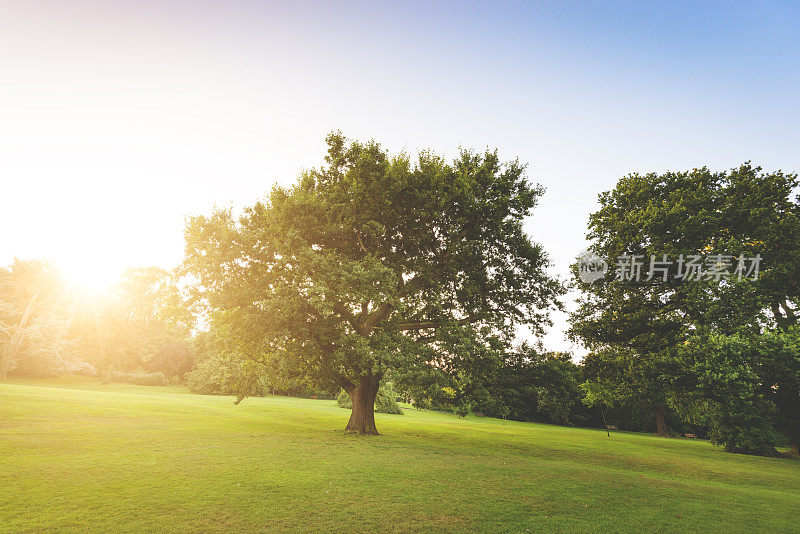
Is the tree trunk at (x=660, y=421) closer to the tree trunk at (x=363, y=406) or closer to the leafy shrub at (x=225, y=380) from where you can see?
the tree trunk at (x=363, y=406)

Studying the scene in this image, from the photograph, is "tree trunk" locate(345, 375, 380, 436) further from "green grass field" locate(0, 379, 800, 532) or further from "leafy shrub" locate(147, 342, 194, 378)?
"leafy shrub" locate(147, 342, 194, 378)

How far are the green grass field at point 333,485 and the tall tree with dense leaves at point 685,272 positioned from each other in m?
7.36

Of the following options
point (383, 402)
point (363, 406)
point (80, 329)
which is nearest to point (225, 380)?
point (363, 406)

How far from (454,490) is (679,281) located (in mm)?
Answer: 23309

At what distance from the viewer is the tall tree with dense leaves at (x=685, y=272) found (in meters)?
24.2

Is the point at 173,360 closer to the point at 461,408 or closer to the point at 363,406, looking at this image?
the point at 461,408

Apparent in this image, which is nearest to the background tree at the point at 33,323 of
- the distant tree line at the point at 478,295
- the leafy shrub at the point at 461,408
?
the distant tree line at the point at 478,295

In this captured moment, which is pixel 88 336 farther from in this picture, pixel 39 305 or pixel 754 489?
pixel 754 489

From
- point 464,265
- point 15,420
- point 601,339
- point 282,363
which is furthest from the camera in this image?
point 601,339

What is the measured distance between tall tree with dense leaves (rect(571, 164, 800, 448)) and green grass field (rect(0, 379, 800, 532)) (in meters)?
7.36

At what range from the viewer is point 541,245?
25.8 m

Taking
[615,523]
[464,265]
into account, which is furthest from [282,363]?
[615,523]

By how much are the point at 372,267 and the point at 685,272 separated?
20.7 m

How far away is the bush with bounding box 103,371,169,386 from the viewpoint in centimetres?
5969
